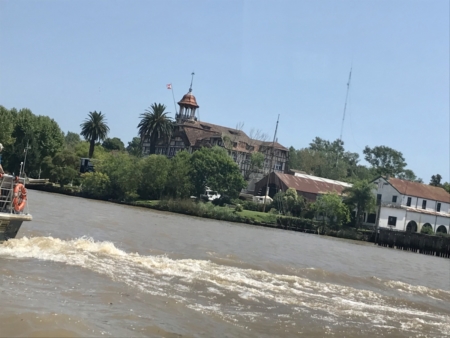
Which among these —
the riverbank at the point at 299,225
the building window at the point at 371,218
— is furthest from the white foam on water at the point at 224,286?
the building window at the point at 371,218

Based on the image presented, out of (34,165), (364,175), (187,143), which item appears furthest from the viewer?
(364,175)

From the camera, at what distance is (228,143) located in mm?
98062

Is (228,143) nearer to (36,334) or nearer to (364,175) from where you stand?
(364,175)

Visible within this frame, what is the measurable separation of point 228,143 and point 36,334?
89.2 m

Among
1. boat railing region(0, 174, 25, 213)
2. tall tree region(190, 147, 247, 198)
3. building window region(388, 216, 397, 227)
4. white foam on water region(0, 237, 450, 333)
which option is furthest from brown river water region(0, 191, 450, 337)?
building window region(388, 216, 397, 227)

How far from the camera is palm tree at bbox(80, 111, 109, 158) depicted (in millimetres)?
100625

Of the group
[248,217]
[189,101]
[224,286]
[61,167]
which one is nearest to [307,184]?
[248,217]

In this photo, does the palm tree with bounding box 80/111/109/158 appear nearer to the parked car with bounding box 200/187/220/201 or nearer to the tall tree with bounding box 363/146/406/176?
the parked car with bounding box 200/187/220/201

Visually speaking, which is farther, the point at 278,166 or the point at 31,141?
the point at 278,166

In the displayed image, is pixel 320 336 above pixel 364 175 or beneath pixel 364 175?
beneath

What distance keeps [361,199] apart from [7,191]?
64.7 m

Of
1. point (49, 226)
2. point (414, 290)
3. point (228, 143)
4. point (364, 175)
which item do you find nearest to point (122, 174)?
point (228, 143)

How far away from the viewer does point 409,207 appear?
81688mm

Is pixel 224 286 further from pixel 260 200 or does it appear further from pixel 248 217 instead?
pixel 260 200
